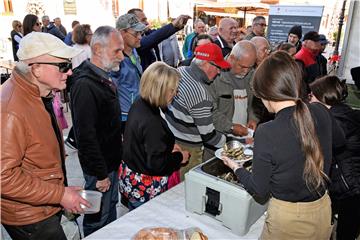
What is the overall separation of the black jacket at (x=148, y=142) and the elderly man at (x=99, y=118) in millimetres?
178

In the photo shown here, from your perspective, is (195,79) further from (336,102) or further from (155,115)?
(336,102)

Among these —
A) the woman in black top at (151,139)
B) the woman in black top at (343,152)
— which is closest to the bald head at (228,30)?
the woman in black top at (343,152)

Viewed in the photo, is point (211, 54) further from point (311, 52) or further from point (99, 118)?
point (311, 52)

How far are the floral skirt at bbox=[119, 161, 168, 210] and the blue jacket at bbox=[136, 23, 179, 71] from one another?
5.76 ft

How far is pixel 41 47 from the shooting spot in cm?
131

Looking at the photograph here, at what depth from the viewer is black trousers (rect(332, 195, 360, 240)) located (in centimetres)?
204

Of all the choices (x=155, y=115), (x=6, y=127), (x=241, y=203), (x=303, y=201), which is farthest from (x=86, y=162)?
(x=303, y=201)

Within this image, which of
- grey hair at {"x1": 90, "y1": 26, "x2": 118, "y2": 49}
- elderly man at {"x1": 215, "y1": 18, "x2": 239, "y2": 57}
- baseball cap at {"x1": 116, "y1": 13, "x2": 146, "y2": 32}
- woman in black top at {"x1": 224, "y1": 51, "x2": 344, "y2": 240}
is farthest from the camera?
elderly man at {"x1": 215, "y1": 18, "x2": 239, "y2": 57}

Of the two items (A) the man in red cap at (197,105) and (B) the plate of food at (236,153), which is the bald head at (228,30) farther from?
(B) the plate of food at (236,153)

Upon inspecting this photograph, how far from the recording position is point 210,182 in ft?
4.49

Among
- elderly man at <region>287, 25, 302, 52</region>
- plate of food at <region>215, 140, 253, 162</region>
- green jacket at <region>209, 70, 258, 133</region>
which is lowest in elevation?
plate of food at <region>215, 140, 253, 162</region>

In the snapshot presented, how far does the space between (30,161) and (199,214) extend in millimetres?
826

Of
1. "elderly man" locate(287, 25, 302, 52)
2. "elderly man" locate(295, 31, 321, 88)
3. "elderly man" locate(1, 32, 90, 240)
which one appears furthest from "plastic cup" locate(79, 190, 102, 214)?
"elderly man" locate(287, 25, 302, 52)

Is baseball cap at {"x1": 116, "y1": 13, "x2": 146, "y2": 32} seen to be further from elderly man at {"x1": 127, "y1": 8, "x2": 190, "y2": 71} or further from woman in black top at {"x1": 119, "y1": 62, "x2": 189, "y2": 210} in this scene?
woman in black top at {"x1": 119, "y1": 62, "x2": 189, "y2": 210}
